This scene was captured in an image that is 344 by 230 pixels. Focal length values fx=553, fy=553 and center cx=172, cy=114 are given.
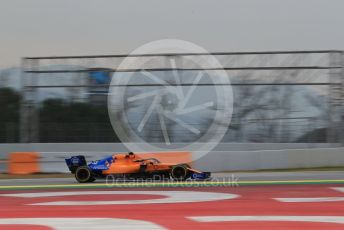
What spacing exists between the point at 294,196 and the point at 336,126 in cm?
1212

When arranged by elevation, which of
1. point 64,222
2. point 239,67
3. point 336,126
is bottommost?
point 64,222

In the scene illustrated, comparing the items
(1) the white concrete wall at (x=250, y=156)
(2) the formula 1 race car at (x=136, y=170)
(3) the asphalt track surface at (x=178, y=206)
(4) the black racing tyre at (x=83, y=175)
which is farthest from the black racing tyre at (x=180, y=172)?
(1) the white concrete wall at (x=250, y=156)

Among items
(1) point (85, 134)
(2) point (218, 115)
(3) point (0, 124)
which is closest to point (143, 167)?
(2) point (218, 115)

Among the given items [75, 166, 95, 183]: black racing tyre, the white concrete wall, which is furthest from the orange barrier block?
[75, 166, 95, 183]: black racing tyre

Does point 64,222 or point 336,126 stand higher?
point 336,126

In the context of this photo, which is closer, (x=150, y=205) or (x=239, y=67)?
(x=150, y=205)

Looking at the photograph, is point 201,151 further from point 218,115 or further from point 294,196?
point 294,196

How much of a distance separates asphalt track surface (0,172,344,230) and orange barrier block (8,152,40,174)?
5.44 metres

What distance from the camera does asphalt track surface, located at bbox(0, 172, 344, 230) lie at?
25.3 ft

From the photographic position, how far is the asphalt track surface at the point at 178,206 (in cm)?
771

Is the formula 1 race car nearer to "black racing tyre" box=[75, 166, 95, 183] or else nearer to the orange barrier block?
"black racing tyre" box=[75, 166, 95, 183]

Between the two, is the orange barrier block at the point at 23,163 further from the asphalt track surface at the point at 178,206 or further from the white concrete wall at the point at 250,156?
the asphalt track surface at the point at 178,206

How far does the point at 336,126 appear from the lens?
22.2 meters

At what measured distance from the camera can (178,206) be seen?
31.1 ft
